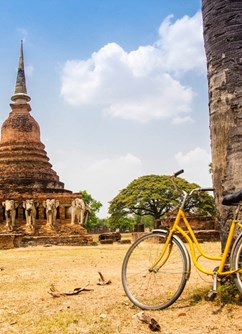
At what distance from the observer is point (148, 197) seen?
38.7m

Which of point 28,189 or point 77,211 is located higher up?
point 28,189

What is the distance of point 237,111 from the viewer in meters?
4.19

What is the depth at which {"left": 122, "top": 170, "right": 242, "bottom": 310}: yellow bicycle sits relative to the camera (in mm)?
3568

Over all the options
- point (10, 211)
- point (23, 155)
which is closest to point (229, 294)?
point (10, 211)

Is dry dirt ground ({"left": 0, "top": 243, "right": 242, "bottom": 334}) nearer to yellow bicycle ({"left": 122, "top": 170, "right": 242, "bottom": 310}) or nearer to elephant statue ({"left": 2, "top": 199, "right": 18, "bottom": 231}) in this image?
yellow bicycle ({"left": 122, "top": 170, "right": 242, "bottom": 310})

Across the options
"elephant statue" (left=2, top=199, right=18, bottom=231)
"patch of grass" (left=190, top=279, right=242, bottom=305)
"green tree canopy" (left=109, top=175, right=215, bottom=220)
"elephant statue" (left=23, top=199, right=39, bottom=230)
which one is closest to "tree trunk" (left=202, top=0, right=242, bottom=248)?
"patch of grass" (left=190, top=279, right=242, bottom=305)

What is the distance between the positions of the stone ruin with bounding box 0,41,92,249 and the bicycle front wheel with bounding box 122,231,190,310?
16.8 m

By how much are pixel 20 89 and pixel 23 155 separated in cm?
653

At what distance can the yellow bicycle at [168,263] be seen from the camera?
357 centimetres

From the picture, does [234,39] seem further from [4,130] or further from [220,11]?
[4,130]

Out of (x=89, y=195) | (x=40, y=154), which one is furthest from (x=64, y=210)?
(x=89, y=195)

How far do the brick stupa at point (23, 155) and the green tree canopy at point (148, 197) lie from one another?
12.0 metres

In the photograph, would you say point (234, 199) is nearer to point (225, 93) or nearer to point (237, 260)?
point (237, 260)

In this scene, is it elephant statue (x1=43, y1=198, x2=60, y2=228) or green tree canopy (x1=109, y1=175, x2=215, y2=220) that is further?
green tree canopy (x1=109, y1=175, x2=215, y2=220)
